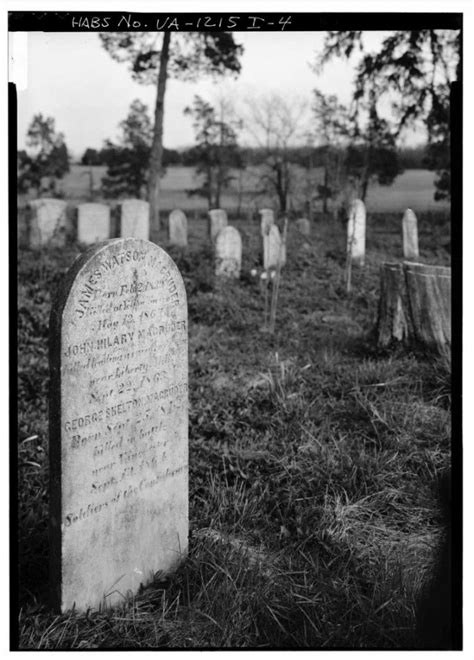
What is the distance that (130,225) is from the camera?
11.7 m

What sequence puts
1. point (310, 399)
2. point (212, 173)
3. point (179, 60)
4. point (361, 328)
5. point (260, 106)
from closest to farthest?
1. point (310, 399)
2. point (361, 328)
3. point (179, 60)
4. point (260, 106)
5. point (212, 173)

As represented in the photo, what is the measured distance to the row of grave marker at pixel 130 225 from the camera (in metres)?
11.3

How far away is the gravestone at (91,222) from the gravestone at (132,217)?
0.48 m

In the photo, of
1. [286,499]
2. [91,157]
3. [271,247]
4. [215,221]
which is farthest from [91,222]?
[286,499]

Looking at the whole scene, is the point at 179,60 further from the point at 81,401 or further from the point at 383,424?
the point at 81,401

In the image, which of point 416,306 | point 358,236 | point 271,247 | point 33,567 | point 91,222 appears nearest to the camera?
point 33,567

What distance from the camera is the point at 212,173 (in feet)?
63.1

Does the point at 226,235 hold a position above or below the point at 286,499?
above

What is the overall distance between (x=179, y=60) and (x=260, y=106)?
180 centimetres

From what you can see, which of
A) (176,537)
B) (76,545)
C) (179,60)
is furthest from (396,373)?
(179,60)

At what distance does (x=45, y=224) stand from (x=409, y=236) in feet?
21.7

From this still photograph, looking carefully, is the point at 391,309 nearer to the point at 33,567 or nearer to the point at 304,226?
the point at 33,567

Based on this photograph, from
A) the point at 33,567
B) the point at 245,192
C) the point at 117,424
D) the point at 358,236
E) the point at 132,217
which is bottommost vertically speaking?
the point at 33,567

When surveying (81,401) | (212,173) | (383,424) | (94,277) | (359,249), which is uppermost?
(212,173)
